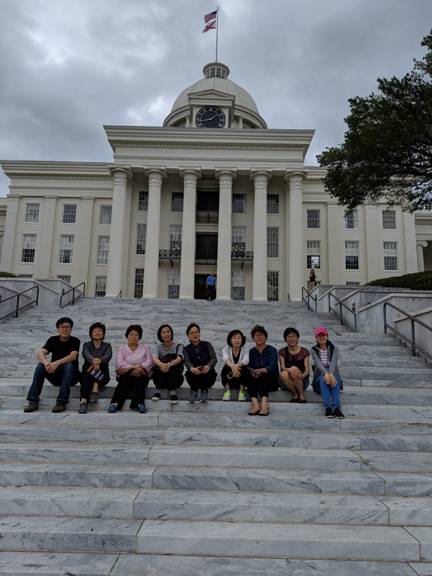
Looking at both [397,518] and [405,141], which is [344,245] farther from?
[397,518]

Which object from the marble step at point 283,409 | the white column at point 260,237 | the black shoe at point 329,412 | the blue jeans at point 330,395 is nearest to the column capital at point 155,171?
the white column at point 260,237

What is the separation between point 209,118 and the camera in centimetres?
3538

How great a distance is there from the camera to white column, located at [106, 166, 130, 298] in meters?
27.4

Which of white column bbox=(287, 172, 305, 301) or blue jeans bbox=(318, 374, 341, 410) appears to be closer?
blue jeans bbox=(318, 374, 341, 410)

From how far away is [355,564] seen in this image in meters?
2.81

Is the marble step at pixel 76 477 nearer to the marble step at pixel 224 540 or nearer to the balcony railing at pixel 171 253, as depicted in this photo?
the marble step at pixel 224 540

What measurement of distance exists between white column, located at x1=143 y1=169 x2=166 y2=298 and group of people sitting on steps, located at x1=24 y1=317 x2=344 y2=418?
70.5 ft

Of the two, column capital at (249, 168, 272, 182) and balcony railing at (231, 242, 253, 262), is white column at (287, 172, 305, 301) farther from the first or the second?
balcony railing at (231, 242, 253, 262)

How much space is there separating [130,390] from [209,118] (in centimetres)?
Result: 3388

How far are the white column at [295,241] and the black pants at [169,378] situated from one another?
2201cm

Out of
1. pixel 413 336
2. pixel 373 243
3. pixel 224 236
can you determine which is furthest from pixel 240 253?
pixel 413 336

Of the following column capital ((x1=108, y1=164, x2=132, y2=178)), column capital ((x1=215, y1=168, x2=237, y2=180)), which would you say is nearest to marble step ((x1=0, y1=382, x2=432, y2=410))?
column capital ((x1=215, y1=168, x2=237, y2=180))

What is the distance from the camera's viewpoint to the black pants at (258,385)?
5289 millimetres

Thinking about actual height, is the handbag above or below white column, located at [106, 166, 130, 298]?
below
